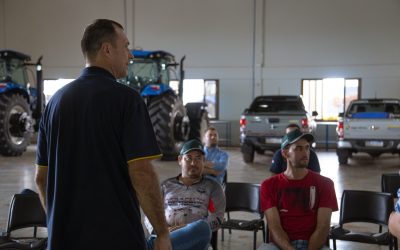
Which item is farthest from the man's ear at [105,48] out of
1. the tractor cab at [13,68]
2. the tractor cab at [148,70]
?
the tractor cab at [13,68]

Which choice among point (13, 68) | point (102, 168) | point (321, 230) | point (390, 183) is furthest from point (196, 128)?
point (102, 168)

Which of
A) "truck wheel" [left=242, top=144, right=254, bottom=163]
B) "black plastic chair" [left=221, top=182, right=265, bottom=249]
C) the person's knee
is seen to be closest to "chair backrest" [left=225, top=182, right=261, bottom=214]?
"black plastic chair" [left=221, top=182, right=265, bottom=249]

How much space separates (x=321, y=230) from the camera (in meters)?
3.45

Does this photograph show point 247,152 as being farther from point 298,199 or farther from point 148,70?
point 298,199

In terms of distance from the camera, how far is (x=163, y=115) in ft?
35.0

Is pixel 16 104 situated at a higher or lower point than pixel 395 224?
higher

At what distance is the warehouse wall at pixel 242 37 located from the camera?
607 inches

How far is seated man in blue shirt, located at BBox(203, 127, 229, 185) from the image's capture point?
547cm

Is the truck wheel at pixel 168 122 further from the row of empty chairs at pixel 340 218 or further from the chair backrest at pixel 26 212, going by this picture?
the chair backrest at pixel 26 212

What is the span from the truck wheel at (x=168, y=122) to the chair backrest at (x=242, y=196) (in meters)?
A: 5.77

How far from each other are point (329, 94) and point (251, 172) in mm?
6955

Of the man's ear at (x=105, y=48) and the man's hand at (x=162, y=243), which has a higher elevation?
the man's ear at (x=105, y=48)

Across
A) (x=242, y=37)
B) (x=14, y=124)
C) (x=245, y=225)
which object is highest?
(x=242, y=37)

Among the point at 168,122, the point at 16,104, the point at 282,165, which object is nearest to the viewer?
the point at 282,165
